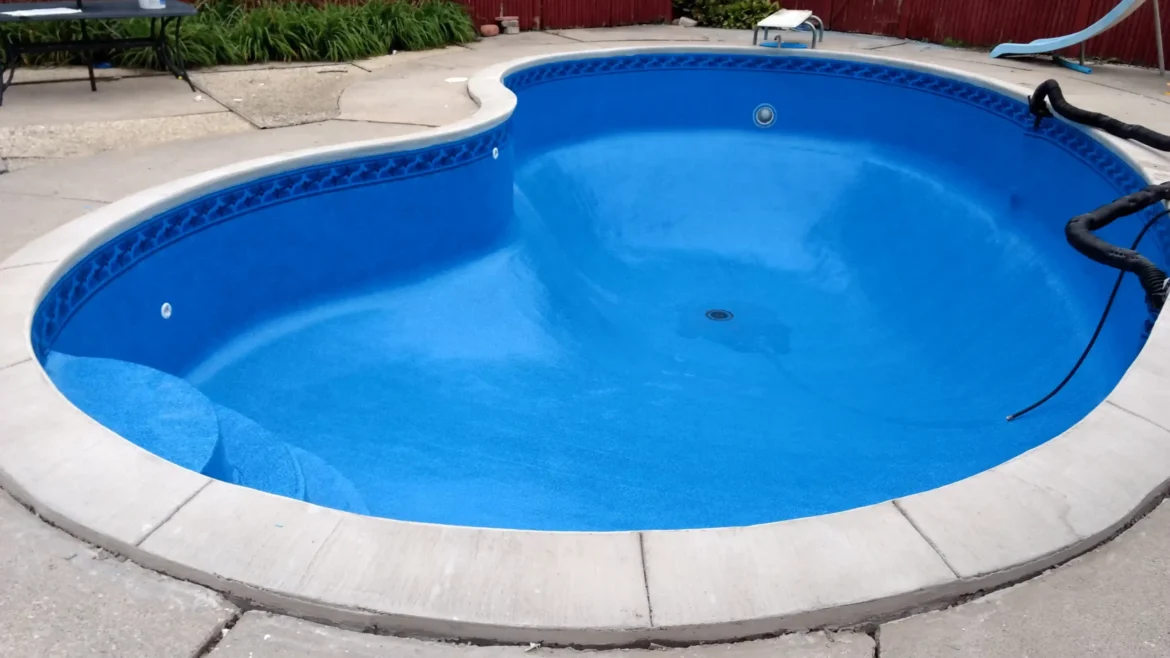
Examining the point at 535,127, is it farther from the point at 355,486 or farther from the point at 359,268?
the point at 355,486

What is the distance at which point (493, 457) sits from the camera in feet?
11.3

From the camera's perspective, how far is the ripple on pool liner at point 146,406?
2322 mm

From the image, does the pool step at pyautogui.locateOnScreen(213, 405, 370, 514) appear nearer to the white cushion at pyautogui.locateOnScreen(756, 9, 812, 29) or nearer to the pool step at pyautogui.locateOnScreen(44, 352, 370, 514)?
the pool step at pyautogui.locateOnScreen(44, 352, 370, 514)

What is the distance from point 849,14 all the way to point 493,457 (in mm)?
8031

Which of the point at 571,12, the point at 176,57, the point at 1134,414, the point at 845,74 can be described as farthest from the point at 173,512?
the point at 571,12

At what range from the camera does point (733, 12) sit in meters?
9.41

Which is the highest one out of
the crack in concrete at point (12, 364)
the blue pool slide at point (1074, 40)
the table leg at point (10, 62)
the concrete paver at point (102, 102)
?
the blue pool slide at point (1074, 40)

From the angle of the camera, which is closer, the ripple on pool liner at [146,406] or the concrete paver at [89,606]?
the concrete paver at [89,606]

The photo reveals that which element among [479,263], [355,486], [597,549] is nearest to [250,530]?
[597,549]

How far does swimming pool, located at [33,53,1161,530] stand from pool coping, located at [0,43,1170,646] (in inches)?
15.4

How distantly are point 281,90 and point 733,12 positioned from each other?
18.1 feet

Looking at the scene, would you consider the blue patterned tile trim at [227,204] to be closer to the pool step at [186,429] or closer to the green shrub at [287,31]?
the pool step at [186,429]

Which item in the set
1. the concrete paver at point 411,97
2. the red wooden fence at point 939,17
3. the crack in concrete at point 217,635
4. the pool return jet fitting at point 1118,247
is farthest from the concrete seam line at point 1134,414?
the red wooden fence at point 939,17

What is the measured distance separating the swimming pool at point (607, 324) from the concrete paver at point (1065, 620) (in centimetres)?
140
